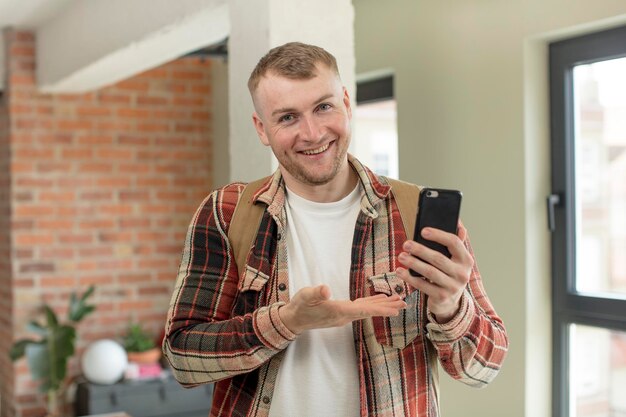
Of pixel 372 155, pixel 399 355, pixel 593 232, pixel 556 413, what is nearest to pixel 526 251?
pixel 593 232

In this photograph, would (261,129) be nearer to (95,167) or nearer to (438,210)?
(438,210)

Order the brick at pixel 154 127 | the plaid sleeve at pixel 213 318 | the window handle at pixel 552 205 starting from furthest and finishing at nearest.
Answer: the brick at pixel 154 127 < the window handle at pixel 552 205 < the plaid sleeve at pixel 213 318

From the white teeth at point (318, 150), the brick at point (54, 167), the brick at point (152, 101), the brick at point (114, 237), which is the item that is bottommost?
the brick at point (114, 237)

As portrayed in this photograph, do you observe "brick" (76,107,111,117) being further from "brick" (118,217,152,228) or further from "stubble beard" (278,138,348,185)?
"stubble beard" (278,138,348,185)

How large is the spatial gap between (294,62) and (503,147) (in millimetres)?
1878

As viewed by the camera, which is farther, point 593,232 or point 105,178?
point 105,178

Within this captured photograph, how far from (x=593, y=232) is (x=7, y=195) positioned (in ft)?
11.4

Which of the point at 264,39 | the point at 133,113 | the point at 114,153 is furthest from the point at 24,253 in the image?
the point at 264,39

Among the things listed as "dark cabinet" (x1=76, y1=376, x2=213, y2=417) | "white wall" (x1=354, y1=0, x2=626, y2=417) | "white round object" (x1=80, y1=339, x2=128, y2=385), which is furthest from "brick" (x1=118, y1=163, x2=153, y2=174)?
"white wall" (x1=354, y1=0, x2=626, y2=417)

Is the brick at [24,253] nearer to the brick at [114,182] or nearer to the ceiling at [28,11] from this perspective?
the brick at [114,182]

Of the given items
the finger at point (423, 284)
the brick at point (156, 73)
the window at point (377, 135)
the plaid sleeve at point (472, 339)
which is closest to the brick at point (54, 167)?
the brick at point (156, 73)

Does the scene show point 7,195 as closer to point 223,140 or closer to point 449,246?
point 223,140

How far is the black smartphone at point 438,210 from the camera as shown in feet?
4.32

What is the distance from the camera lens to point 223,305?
1467 millimetres
